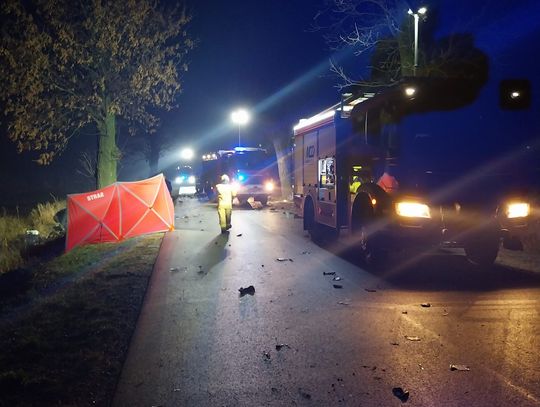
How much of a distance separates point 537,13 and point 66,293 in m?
21.2

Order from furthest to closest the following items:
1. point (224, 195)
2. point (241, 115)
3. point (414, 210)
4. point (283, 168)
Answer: point (241, 115)
point (283, 168)
point (224, 195)
point (414, 210)

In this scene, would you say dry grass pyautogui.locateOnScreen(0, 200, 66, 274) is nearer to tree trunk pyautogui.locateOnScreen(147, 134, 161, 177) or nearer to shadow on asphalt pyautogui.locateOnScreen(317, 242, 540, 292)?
shadow on asphalt pyautogui.locateOnScreen(317, 242, 540, 292)

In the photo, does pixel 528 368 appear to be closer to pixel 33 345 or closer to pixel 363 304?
pixel 363 304

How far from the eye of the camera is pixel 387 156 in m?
8.18

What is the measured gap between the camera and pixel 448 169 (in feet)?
25.4

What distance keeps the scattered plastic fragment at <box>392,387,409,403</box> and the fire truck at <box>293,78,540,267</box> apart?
3.91m

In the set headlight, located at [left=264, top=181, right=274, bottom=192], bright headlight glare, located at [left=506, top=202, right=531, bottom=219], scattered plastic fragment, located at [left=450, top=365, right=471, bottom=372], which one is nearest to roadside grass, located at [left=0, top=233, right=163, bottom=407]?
scattered plastic fragment, located at [left=450, top=365, right=471, bottom=372]

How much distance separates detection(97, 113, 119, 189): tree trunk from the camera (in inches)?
704

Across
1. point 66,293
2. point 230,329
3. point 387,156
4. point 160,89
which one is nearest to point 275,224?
point 160,89

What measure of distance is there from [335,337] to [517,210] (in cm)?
419

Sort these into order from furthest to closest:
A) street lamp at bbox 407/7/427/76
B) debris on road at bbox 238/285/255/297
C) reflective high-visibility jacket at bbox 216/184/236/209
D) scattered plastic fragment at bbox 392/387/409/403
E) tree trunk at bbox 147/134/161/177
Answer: tree trunk at bbox 147/134/161/177, street lamp at bbox 407/7/427/76, reflective high-visibility jacket at bbox 216/184/236/209, debris on road at bbox 238/285/255/297, scattered plastic fragment at bbox 392/387/409/403

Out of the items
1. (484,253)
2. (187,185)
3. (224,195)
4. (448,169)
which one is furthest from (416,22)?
(187,185)

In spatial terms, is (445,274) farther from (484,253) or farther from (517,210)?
(517,210)

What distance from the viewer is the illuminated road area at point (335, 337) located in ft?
12.8
